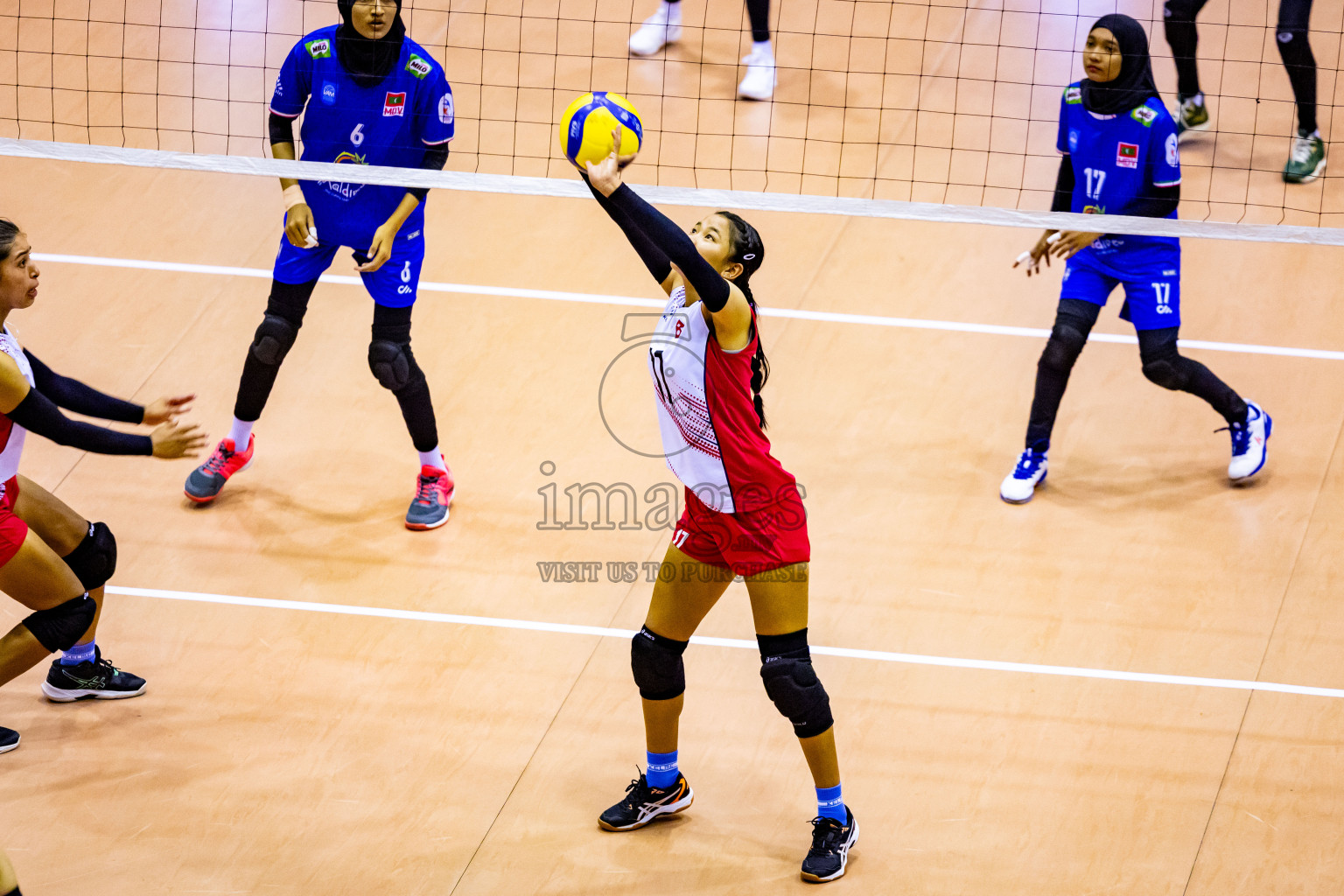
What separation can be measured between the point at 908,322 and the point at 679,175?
5.88ft

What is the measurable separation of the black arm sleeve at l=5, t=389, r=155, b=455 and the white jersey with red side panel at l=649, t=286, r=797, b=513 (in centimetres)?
160

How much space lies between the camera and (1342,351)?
6656mm

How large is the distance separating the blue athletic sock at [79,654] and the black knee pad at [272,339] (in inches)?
52.7

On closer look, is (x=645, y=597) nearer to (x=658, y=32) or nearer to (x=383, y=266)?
(x=383, y=266)

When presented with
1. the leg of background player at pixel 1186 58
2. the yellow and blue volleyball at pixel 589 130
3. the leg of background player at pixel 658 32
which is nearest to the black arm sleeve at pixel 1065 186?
the leg of background player at pixel 1186 58

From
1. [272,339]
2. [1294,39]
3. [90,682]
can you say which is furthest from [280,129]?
[1294,39]

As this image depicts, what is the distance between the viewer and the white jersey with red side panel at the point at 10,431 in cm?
422

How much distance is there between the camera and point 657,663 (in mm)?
4109

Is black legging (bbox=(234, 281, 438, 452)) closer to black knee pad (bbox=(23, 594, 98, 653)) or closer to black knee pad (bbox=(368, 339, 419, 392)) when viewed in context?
black knee pad (bbox=(368, 339, 419, 392))

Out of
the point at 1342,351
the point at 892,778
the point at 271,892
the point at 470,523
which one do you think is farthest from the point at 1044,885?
the point at 1342,351

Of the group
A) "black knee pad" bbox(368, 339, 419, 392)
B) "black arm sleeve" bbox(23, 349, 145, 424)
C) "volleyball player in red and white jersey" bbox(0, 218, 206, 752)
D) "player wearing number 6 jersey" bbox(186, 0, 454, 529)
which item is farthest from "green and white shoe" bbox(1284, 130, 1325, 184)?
"black arm sleeve" bbox(23, 349, 145, 424)

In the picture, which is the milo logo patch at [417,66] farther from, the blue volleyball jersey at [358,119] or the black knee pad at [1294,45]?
the black knee pad at [1294,45]

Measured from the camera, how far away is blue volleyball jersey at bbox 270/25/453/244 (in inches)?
207

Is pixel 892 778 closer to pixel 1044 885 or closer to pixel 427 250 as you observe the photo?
pixel 1044 885
